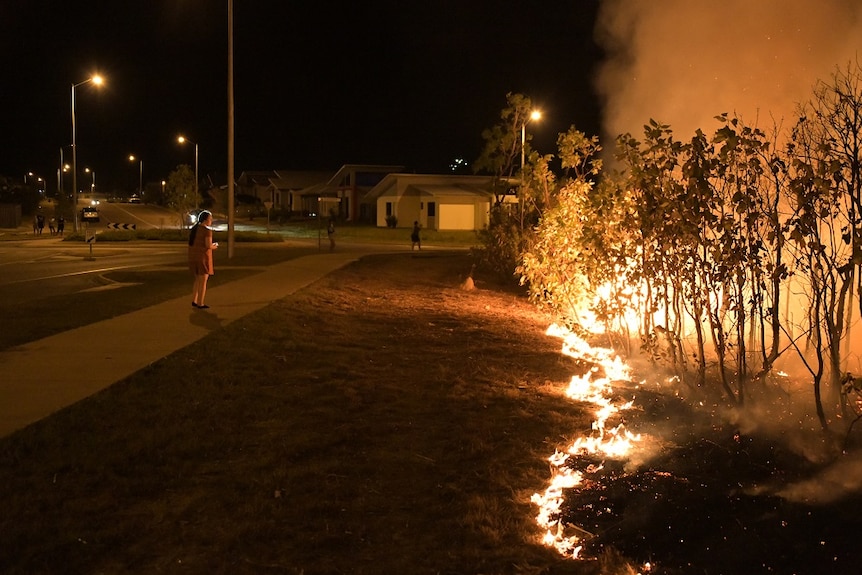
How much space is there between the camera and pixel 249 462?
19.6 feet

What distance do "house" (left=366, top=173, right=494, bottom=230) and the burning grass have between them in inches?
1791

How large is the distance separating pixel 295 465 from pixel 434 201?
5092 centimetres

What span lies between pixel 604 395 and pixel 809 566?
412 centimetres

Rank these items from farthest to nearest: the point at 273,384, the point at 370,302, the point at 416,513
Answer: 1. the point at 370,302
2. the point at 273,384
3. the point at 416,513

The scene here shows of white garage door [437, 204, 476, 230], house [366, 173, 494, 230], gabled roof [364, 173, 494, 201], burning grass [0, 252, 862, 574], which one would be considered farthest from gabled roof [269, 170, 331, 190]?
burning grass [0, 252, 862, 574]

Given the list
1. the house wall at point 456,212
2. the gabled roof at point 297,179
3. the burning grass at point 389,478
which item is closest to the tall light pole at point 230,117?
the burning grass at point 389,478

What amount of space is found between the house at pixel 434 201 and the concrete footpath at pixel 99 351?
133 feet

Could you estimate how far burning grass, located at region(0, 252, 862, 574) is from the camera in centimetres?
451

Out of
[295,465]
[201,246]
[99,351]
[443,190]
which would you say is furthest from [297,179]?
[295,465]

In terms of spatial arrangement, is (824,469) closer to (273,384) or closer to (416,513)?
(416,513)

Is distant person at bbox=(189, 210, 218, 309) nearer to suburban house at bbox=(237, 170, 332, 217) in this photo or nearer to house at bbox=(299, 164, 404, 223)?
house at bbox=(299, 164, 404, 223)

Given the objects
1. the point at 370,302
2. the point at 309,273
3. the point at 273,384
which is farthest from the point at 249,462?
the point at 309,273

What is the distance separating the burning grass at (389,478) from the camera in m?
4.51

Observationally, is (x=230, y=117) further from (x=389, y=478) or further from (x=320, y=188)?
(x=320, y=188)
